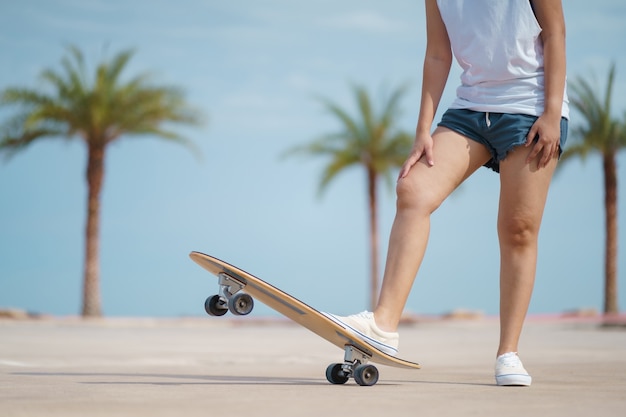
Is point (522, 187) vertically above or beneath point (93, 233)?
beneath

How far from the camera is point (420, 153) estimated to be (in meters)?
4.88

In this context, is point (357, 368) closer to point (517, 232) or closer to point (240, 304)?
point (240, 304)

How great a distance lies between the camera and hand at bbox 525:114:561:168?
4.89 meters

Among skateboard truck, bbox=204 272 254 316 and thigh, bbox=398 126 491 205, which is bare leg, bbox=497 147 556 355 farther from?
skateboard truck, bbox=204 272 254 316

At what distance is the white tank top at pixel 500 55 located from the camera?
195 inches

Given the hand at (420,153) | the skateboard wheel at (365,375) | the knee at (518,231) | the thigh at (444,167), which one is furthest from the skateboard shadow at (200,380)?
the hand at (420,153)

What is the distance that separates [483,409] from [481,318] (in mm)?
24787

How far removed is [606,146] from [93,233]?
1600 centimetres

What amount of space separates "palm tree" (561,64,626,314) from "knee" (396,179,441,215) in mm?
25180

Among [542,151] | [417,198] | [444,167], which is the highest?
[542,151]

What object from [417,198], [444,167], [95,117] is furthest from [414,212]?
[95,117]

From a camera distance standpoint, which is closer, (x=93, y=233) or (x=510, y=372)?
(x=510, y=372)

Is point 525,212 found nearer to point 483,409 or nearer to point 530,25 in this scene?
point 530,25

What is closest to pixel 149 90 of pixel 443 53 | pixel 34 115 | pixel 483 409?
pixel 34 115
